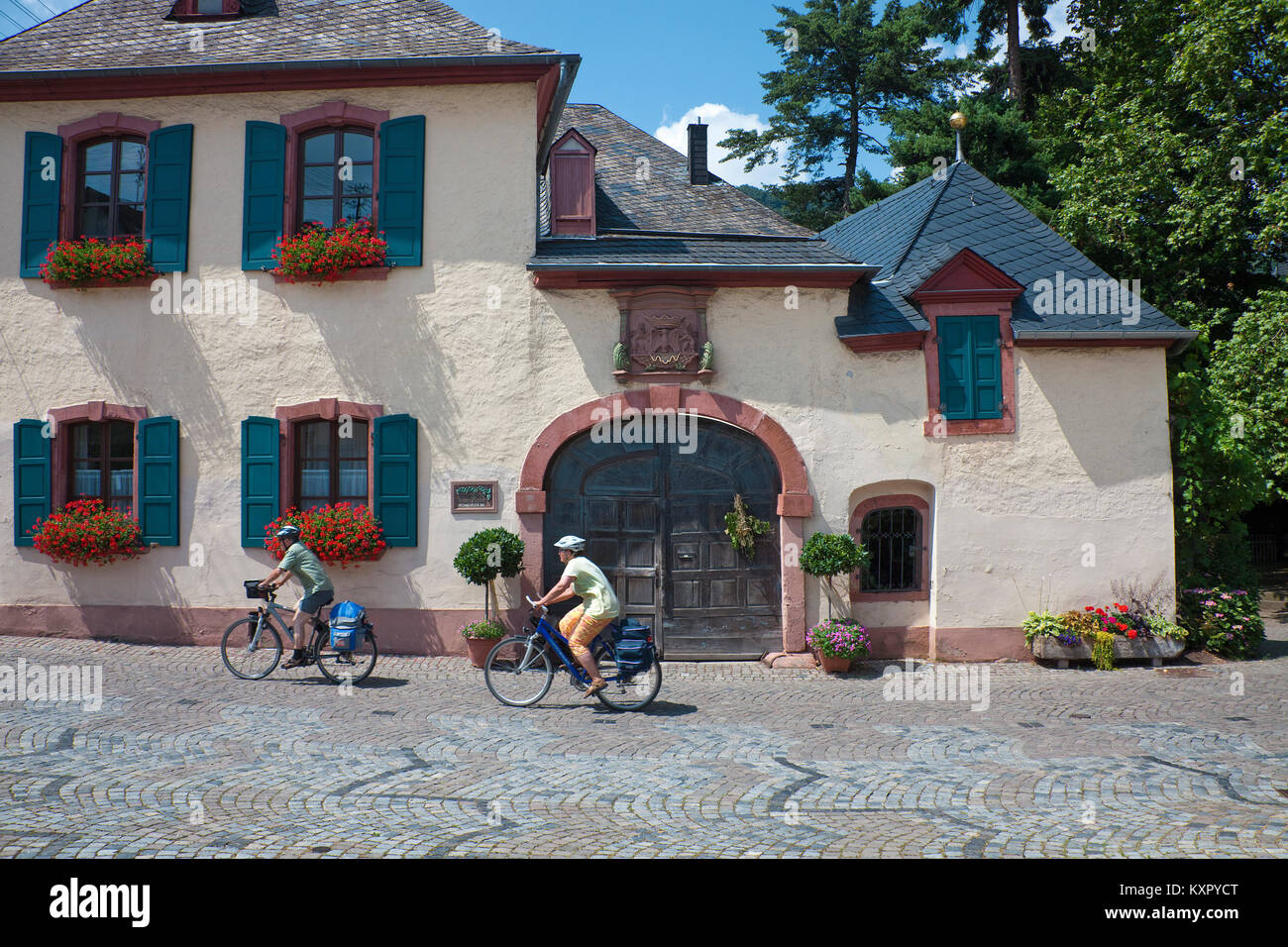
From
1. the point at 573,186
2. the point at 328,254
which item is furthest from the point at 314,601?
the point at 573,186

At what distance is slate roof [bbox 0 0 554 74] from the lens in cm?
1136

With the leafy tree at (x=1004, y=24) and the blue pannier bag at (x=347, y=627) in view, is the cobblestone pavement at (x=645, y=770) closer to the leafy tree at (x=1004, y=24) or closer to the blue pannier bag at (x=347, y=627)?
the blue pannier bag at (x=347, y=627)

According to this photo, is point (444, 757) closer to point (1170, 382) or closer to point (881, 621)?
point (881, 621)

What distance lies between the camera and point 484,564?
1043cm

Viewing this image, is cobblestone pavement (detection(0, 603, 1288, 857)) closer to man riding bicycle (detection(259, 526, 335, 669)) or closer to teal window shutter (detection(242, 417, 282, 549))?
man riding bicycle (detection(259, 526, 335, 669))

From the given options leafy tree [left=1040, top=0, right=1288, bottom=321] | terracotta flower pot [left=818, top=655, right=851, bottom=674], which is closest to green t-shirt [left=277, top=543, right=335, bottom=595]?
terracotta flower pot [left=818, top=655, right=851, bottom=674]

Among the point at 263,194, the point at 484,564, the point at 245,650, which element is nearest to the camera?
the point at 245,650

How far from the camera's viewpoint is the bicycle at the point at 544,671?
8562mm

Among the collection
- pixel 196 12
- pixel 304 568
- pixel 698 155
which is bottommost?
pixel 304 568

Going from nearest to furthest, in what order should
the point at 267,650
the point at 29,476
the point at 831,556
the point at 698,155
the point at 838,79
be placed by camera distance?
the point at 267,650, the point at 831,556, the point at 29,476, the point at 698,155, the point at 838,79

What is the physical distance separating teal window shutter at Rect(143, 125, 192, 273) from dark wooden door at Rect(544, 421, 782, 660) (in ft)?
17.4

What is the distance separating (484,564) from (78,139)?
24.3 feet

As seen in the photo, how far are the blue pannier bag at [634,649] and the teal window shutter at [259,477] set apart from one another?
505 centimetres

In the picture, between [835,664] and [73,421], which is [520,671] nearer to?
[835,664]
